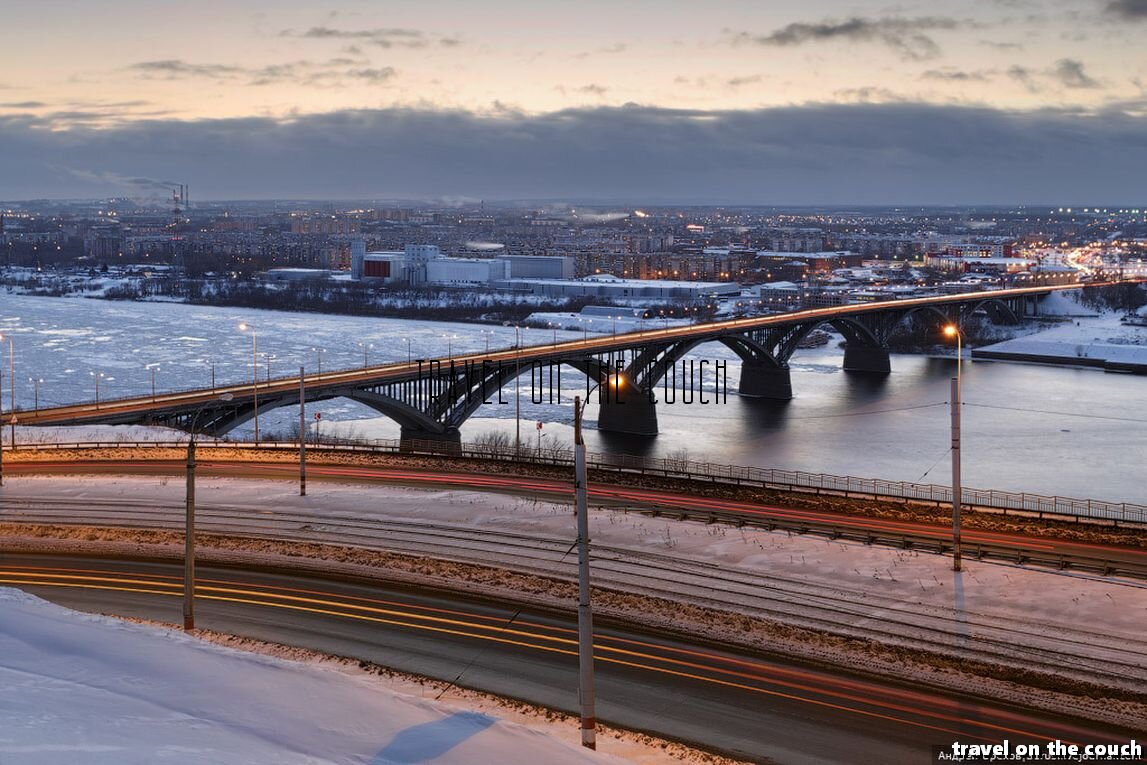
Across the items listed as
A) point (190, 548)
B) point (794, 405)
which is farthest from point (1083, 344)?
point (190, 548)

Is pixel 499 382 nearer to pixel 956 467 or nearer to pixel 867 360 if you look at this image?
pixel 956 467

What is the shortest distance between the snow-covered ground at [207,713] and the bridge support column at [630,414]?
1074 inches

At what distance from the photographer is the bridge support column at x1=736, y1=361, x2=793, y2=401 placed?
47.8 meters

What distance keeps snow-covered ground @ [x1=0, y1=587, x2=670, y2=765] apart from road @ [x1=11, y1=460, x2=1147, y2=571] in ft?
28.6

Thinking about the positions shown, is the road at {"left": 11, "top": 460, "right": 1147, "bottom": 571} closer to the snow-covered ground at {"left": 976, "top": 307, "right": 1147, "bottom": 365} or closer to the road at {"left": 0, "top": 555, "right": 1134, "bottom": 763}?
the road at {"left": 0, "top": 555, "right": 1134, "bottom": 763}

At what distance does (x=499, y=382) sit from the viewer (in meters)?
35.8

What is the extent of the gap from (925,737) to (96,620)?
25.8 ft

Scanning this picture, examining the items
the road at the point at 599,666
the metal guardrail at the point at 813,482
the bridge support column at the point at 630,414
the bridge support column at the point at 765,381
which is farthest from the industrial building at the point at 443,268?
the road at the point at 599,666

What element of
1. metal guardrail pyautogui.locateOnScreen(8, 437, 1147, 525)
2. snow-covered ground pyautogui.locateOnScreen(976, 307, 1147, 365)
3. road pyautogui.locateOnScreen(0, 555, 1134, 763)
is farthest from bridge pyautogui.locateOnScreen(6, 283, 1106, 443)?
snow-covered ground pyautogui.locateOnScreen(976, 307, 1147, 365)

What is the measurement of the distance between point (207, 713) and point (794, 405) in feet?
126

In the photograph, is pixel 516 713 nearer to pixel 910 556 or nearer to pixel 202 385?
pixel 910 556

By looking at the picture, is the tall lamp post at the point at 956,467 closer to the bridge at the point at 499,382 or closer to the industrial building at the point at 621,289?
the bridge at the point at 499,382

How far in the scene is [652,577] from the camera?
14.5 meters

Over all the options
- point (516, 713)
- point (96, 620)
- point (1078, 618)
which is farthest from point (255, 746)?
point (1078, 618)
